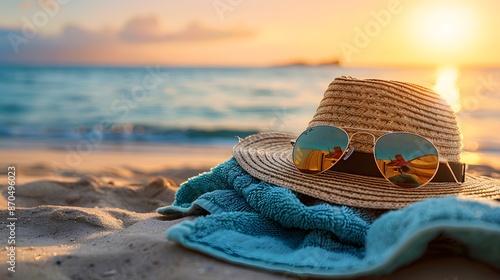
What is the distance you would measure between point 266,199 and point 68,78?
22.1 meters

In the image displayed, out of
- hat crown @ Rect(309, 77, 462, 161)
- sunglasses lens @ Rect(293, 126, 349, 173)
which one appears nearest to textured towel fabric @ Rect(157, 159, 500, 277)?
sunglasses lens @ Rect(293, 126, 349, 173)

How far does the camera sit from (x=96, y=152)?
811cm

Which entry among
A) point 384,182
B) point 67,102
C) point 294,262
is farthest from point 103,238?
point 67,102

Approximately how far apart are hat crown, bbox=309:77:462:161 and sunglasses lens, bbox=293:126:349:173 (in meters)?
0.10

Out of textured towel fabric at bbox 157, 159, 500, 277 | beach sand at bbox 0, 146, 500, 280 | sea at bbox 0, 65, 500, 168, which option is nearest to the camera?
textured towel fabric at bbox 157, 159, 500, 277

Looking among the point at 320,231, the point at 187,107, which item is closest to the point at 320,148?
the point at 320,231

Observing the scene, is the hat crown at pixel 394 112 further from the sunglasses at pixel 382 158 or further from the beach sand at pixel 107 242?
the beach sand at pixel 107 242

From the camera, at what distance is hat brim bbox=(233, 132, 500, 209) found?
2502 millimetres

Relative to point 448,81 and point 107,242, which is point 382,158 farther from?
point 448,81

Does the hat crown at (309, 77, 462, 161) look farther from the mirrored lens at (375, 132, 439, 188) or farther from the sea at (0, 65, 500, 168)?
the sea at (0, 65, 500, 168)

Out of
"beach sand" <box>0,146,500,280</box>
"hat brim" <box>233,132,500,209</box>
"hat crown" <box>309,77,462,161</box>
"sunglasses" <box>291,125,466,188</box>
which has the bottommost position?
"beach sand" <box>0,146,500,280</box>

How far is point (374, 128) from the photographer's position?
9.16ft

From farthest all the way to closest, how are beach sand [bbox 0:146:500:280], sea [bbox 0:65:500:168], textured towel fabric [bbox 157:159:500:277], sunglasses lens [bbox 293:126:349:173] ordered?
sea [bbox 0:65:500:168] < sunglasses lens [bbox 293:126:349:173] < beach sand [bbox 0:146:500:280] < textured towel fabric [bbox 157:159:500:277]

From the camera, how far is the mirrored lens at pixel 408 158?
2604mm
